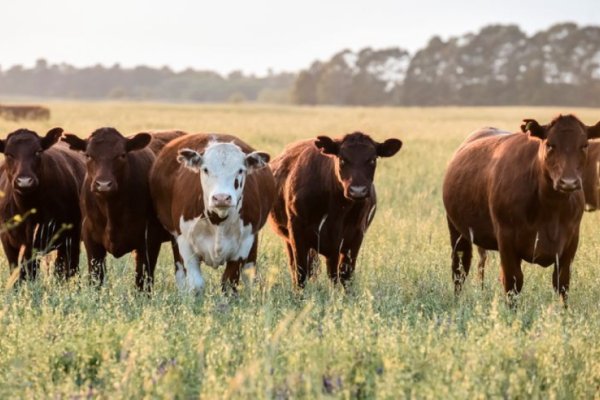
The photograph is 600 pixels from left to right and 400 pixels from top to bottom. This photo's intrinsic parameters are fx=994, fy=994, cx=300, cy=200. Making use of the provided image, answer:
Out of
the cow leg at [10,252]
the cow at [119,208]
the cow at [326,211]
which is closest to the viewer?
the cow at [119,208]

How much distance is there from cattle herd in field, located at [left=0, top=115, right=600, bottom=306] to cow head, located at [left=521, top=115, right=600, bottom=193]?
0.03 ft

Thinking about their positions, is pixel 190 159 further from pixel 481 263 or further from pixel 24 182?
pixel 481 263

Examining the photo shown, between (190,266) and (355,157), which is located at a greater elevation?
(355,157)

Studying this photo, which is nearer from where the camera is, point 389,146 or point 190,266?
point 190,266

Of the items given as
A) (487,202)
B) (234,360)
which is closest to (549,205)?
(487,202)

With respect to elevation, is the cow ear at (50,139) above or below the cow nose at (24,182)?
above

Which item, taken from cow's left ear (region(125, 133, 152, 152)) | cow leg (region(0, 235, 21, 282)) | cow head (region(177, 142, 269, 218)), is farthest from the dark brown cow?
cow leg (region(0, 235, 21, 282))

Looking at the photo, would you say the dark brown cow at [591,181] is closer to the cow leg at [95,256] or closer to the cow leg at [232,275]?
the cow leg at [232,275]

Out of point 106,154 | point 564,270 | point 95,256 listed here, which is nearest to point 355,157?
point 564,270

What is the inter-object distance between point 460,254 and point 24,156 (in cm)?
395

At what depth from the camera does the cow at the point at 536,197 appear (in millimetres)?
7199

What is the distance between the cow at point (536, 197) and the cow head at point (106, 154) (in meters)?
2.92

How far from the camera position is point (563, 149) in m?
7.17

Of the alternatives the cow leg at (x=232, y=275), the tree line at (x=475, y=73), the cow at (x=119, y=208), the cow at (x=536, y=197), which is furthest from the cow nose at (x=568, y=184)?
the tree line at (x=475, y=73)
